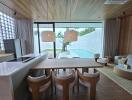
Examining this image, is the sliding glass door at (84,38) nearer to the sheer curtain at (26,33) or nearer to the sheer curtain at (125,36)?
the sheer curtain at (125,36)

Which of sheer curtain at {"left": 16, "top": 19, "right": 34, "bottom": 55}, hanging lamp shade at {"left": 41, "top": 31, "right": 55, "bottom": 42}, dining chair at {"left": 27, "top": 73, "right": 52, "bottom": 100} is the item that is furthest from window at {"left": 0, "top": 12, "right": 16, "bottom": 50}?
dining chair at {"left": 27, "top": 73, "right": 52, "bottom": 100}

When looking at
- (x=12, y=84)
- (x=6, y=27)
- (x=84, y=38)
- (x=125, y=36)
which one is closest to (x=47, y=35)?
(x=12, y=84)

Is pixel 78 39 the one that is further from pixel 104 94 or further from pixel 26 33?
pixel 104 94

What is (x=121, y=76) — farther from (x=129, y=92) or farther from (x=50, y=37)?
(x=50, y=37)

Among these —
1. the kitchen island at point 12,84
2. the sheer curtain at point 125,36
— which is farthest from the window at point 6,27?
the sheer curtain at point 125,36

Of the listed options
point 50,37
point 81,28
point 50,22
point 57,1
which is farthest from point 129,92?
point 50,22

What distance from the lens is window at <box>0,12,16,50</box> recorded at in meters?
4.82

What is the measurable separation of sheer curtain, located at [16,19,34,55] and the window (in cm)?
28

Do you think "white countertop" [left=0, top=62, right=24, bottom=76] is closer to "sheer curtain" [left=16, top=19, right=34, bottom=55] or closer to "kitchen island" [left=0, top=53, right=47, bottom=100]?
"kitchen island" [left=0, top=53, right=47, bottom=100]

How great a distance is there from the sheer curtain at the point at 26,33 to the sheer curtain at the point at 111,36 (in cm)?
444

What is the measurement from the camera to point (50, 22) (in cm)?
686

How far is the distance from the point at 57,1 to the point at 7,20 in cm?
337

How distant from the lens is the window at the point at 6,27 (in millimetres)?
4820

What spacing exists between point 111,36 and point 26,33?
5.05 metres
